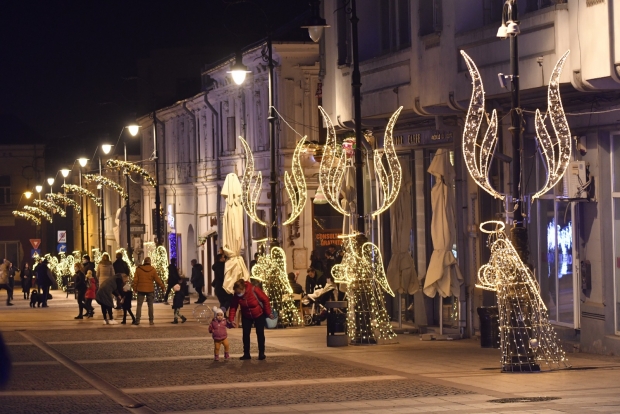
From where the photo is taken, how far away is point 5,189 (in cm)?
10200

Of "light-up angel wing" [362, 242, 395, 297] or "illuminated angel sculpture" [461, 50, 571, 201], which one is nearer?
"illuminated angel sculpture" [461, 50, 571, 201]

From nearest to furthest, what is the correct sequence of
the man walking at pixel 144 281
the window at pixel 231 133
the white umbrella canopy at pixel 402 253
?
the white umbrella canopy at pixel 402 253, the man walking at pixel 144 281, the window at pixel 231 133

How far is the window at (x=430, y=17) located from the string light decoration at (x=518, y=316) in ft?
22.0

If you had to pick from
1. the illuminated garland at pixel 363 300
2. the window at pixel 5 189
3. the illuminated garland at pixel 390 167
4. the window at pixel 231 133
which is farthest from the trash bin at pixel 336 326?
the window at pixel 5 189

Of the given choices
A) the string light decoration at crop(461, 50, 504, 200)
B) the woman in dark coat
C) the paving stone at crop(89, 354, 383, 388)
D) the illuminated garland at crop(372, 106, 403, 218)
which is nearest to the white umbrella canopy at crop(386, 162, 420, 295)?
the illuminated garland at crop(372, 106, 403, 218)

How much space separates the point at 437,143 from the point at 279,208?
53.5 feet

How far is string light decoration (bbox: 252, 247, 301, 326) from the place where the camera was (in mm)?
29719

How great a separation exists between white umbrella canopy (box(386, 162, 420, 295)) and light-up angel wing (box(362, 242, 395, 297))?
170cm

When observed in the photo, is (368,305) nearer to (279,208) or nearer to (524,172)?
(524,172)

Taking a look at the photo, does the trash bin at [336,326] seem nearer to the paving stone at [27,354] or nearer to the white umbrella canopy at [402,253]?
the white umbrella canopy at [402,253]

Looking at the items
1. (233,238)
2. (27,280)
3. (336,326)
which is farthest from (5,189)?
(336,326)

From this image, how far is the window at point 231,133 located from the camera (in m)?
→ 49.5

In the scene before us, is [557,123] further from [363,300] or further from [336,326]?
[336,326]

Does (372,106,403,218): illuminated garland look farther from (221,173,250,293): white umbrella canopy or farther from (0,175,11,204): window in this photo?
(0,175,11,204): window
